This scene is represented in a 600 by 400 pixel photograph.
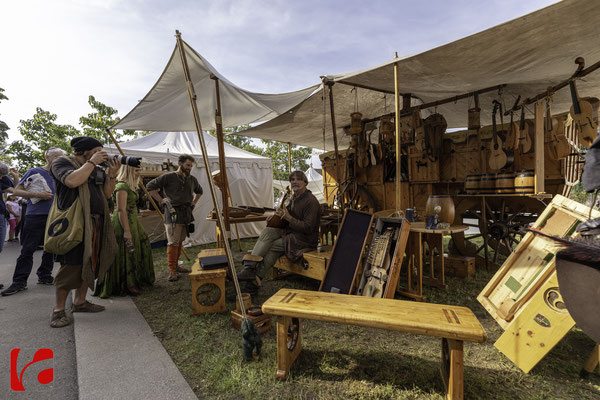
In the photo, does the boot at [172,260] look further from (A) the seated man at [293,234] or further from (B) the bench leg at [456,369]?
(B) the bench leg at [456,369]

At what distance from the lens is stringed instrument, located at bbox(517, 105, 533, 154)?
373cm

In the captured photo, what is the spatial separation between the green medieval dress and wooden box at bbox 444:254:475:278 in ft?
13.6

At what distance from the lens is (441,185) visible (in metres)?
4.81

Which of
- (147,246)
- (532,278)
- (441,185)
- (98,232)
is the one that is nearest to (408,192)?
(441,185)

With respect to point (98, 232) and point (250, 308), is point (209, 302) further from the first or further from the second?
point (98, 232)

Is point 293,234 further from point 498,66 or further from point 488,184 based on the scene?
point 498,66

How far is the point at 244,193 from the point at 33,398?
622cm

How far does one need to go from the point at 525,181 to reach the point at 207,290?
3932mm

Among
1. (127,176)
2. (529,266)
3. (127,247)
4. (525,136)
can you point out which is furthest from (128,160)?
(525,136)

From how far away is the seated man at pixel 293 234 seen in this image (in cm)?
350

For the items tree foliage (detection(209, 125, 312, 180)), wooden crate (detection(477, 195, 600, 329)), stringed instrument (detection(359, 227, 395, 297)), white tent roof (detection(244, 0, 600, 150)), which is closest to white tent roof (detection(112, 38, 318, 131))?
white tent roof (detection(244, 0, 600, 150))

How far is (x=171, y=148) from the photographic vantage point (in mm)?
7477

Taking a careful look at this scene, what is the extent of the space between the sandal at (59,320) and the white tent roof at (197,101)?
273cm

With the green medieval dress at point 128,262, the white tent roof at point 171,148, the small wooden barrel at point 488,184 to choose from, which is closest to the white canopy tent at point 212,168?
the white tent roof at point 171,148
